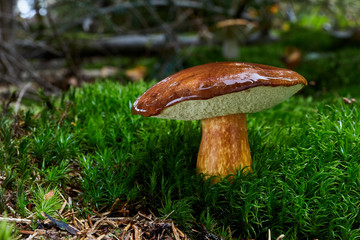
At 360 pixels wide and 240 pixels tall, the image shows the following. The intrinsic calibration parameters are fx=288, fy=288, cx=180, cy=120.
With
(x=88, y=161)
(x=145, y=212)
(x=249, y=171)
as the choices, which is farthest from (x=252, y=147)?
(x=88, y=161)

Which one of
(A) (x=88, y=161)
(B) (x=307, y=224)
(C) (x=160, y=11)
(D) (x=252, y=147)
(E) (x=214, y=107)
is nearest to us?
(E) (x=214, y=107)

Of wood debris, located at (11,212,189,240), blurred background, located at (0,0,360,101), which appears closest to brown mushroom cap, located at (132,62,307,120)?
wood debris, located at (11,212,189,240)

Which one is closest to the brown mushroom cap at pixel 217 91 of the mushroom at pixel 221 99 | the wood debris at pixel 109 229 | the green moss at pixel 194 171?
the mushroom at pixel 221 99

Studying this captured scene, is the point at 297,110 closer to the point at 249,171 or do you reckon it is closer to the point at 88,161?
the point at 249,171

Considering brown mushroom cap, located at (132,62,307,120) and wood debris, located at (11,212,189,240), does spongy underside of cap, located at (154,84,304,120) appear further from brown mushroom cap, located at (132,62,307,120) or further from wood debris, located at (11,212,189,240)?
wood debris, located at (11,212,189,240)

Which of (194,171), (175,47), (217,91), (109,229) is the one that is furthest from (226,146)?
(175,47)

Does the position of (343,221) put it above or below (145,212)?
below

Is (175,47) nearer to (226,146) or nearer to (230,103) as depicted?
(226,146)

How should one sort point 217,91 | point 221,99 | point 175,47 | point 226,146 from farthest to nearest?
point 175,47 < point 226,146 < point 221,99 < point 217,91
